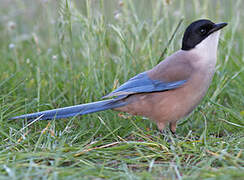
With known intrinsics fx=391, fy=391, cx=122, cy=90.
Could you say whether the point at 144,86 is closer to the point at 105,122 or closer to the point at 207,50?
the point at 105,122

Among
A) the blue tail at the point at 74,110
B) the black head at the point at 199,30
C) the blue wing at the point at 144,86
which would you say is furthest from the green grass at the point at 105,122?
the black head at the point at 199,30

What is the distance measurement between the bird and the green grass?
0.50 ft

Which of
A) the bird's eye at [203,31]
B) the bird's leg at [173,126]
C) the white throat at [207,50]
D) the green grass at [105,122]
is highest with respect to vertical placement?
the bird's eye at [203,31]

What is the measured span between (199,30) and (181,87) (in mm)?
592

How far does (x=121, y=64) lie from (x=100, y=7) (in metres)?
0.71

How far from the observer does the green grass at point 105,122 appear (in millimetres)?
2670

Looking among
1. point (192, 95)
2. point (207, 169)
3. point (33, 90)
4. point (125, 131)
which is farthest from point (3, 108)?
point (207, 169)

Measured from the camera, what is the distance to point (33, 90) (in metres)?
4.43

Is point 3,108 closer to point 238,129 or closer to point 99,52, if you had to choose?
point 99,52

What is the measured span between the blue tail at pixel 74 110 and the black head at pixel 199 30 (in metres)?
0.89

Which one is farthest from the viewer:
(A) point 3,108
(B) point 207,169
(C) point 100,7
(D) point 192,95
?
(C) point 100,7

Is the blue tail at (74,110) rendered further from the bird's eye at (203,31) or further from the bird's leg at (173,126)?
the bird's eye at (203,31)

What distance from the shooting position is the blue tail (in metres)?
3.62

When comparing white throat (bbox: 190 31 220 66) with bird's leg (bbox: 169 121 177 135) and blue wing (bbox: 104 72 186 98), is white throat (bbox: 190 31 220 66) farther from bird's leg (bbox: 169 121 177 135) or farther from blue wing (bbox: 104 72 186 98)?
bird's leg (bbox: 169 121 177 135)
